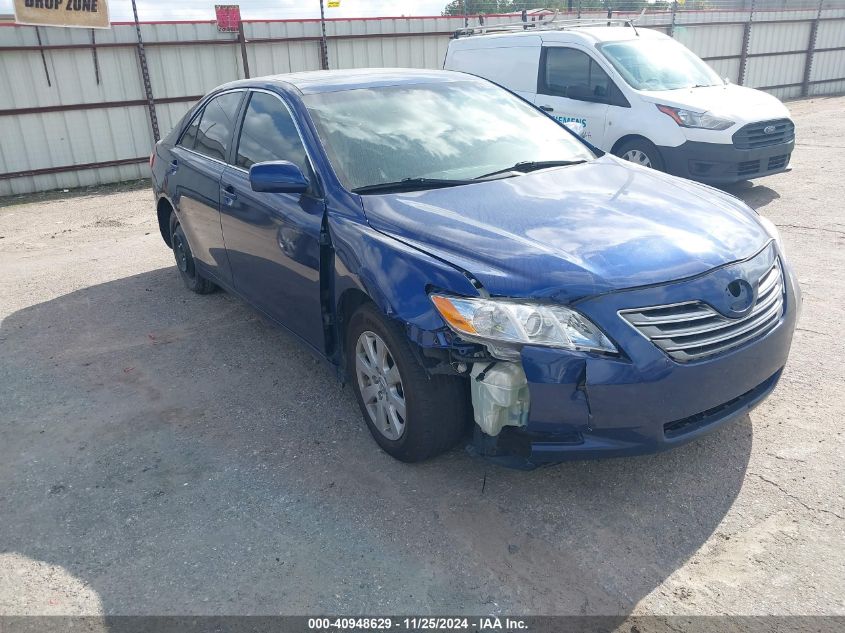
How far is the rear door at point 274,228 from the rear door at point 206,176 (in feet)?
→ 0.60

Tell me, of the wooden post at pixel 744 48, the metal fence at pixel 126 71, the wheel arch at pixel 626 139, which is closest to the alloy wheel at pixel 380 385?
the wheel arch at pixel 626 139

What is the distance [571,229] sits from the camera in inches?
118

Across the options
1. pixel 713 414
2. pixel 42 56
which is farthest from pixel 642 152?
pixel 42 56

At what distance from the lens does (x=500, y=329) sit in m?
2.65

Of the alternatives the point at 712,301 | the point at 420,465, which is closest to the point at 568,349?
the point at 712,301

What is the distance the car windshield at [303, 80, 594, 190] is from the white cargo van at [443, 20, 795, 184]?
4135 millimetres

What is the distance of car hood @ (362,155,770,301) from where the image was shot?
2703mm

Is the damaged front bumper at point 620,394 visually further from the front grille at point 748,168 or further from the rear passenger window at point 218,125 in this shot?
the front grille at point 748,168

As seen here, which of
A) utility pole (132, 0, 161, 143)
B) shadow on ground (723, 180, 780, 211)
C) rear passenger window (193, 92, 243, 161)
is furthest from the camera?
utility pole (132, 0, 161, 143)

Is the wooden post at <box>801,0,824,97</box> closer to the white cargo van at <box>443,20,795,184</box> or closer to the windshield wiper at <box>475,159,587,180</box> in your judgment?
the white cargo van at <box>443,20,795,184</box>

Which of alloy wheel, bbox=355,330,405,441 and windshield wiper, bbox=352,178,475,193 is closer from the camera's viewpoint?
alloy wheel, bbox=355,330,405,441

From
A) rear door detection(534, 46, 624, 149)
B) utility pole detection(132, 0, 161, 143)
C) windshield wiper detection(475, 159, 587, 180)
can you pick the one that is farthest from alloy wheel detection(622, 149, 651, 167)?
utility pole detection(132, 0, 161, 143)

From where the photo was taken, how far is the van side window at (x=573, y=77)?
8.45m

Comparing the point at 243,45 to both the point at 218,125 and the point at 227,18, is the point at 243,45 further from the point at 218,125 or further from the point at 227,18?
the point at 218,125
